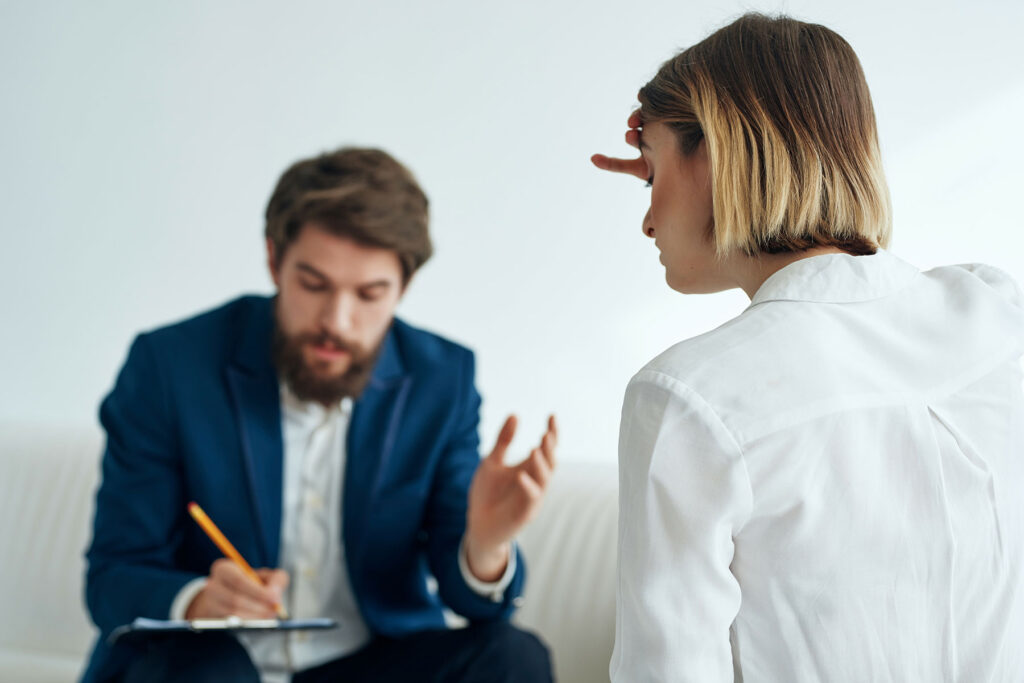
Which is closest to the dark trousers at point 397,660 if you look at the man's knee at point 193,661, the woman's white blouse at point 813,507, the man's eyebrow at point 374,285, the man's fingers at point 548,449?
the man's knee at point 193,661

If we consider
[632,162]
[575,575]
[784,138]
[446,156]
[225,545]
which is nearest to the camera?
[784,138]

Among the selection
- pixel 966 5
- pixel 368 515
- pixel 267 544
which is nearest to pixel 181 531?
pixel 267 544

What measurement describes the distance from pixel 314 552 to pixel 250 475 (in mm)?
171

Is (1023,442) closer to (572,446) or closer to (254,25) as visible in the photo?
(572,446)

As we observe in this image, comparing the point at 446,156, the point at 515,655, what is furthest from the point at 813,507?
the point at 446,156

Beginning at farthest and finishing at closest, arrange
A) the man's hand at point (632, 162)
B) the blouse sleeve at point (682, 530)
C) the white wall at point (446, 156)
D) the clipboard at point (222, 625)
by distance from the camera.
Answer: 1. the white wall at point (446, 156)
2. the clipboard at point (222, 625)
3. the man's hand at point (632, 162)
4. the blouse sleeve at point (682, 530)

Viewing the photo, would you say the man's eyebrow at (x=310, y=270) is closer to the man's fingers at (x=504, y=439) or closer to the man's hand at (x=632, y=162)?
the man's fingers at (x=504, y=439)

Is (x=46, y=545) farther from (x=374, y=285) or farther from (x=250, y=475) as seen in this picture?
(x=374, y=285)

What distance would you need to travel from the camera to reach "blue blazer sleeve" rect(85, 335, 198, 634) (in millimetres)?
1390

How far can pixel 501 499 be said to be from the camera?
133 centimetres

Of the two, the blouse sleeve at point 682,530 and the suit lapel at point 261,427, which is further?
the suit lapel at point 261,427

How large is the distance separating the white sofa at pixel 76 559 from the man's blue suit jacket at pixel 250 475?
0.31 meters

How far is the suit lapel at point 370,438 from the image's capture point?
5.04ft

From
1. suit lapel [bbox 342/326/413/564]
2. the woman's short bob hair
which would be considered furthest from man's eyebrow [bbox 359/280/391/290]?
the woman's short bob hair
